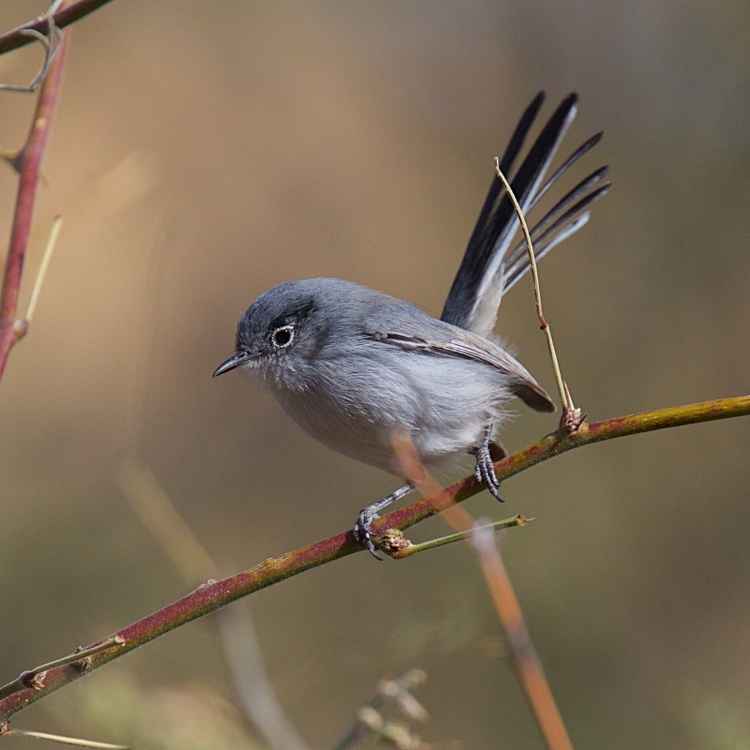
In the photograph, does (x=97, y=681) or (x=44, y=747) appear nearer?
(x=97, y=681)

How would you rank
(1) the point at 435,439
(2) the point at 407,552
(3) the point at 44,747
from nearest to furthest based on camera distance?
(2) the point at 407,552, (1) the point at 435,439, (3) the point at 44,747

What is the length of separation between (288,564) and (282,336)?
1.51 meters

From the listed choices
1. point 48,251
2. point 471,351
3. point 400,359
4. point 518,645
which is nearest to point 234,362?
point 400,359

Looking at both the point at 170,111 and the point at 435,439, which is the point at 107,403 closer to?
the point at 170,111

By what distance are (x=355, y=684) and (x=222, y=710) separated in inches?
69.7

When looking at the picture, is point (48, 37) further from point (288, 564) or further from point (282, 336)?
point (282, 336)

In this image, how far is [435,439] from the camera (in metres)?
2.61

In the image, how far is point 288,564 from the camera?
1.34 metres

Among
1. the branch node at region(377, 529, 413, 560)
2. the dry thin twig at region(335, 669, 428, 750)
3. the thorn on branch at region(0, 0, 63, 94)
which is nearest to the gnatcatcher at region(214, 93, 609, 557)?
the dry thin twig at region(335, 669, 428, 750)

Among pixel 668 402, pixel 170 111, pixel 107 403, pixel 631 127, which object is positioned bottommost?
pixel 668 402

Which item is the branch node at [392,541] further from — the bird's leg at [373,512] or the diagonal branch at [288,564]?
the bird's leg at [373,512]

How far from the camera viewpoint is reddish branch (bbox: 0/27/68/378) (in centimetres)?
138

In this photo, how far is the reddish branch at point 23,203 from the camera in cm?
138

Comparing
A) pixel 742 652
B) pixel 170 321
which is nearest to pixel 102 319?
pixel 170 321
